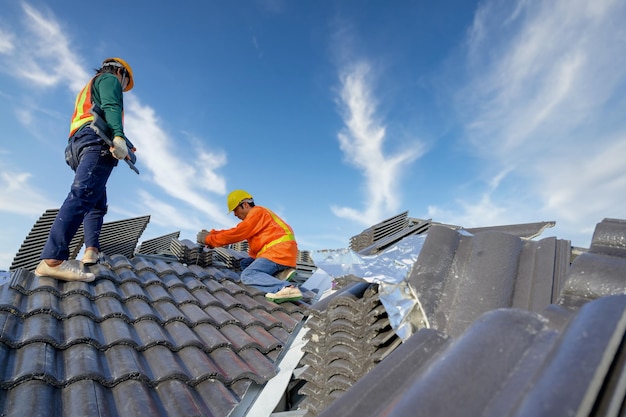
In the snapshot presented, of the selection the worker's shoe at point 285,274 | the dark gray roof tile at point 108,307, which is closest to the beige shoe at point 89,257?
the dark gray roof tile at point 108,307

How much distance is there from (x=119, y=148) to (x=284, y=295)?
2348mm

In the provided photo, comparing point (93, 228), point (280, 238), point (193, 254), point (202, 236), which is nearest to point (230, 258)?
point (193, 254)

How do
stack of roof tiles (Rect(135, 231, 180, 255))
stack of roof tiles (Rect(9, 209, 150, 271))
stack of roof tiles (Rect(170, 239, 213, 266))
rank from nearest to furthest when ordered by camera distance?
stack of roof tiles (Rect(9, 209, 150, 271)), stack of roof tiles (Rect(170, 239, 213, 266)), stack of roof tiles (Rect(135, 231, 180, 255))

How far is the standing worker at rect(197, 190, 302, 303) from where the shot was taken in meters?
4.57

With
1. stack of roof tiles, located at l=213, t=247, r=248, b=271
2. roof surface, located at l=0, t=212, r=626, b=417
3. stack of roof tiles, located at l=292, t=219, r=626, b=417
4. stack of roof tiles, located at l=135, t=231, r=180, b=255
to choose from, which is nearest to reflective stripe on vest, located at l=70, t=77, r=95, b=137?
roof surface, located at l=0, t=212, r=626, b=417

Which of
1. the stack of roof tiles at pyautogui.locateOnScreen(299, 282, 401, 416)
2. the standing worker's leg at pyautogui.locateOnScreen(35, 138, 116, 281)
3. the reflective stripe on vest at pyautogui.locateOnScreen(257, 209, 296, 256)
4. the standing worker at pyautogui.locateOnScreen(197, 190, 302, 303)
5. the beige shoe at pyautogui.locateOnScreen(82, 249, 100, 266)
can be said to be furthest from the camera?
the reflective stripe on vest at pyautogui.locateOnScreen(257, 209, 296, 256)

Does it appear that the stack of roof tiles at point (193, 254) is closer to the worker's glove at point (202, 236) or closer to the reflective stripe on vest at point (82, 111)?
the worker's glove at point (202, 236)

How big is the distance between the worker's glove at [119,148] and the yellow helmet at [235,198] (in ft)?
5.67

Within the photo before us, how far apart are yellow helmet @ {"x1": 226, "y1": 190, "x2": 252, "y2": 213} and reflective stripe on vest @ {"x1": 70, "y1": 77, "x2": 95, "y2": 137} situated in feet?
6.62

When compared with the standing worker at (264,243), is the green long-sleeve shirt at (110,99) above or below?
above

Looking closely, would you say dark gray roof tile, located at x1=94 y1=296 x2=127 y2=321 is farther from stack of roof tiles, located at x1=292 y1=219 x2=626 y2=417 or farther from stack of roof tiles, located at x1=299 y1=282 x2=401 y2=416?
stack of roof tiles, located at x1=292 y1=219 x2=626 y2=417

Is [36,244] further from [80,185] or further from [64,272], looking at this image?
[80,185]

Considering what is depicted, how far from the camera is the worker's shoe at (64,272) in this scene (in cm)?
341

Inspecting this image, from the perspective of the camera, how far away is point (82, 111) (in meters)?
3.74
